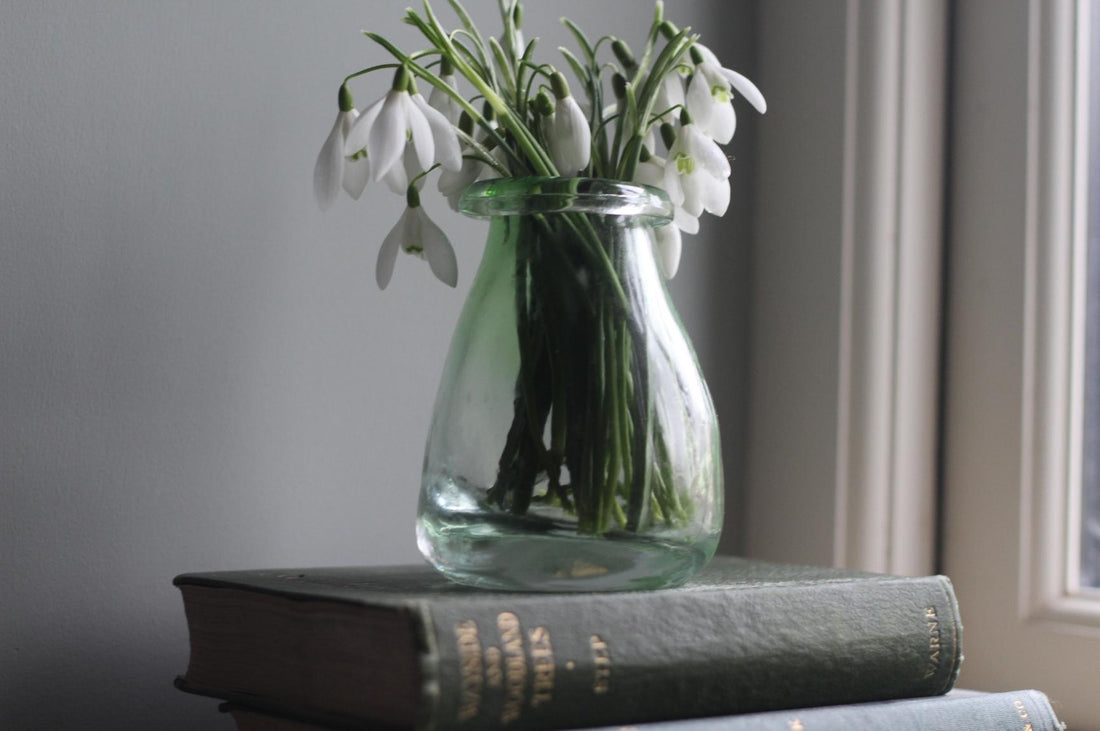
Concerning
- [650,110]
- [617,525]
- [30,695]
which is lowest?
[30,695]

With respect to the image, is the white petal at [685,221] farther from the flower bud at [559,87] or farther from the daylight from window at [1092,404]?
the daylight from window at [1092,404]

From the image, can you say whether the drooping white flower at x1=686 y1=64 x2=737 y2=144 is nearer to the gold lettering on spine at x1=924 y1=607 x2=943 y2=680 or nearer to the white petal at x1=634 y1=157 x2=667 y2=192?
the white petal at x1=634 y1=157 x2=667 y2=192

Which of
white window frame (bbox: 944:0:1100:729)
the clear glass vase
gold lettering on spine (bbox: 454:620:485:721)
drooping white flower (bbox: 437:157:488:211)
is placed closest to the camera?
gold lettering on spine (bbox: 454:620:485:721)

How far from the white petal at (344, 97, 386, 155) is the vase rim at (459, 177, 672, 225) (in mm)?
64

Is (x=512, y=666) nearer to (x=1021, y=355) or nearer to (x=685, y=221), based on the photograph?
(x=685, y=221)

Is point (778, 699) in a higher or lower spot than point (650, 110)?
lower

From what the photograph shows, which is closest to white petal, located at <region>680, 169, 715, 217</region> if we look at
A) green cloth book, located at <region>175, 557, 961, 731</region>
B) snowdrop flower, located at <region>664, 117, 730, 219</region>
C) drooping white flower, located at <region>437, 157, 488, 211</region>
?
snowdrop flower, located at <region>664, 117, 730, 219</region>

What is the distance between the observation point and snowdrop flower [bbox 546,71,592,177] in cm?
65

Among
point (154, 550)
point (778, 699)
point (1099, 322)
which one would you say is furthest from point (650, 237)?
point (1099, 322)

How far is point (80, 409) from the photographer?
718 millimetres

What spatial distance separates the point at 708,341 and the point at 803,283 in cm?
10

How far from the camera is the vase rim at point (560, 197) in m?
0.64

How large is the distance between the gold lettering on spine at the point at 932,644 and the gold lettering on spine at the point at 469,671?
299 millimetres

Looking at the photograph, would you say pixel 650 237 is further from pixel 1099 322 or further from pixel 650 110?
pixel 1099 322
